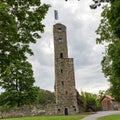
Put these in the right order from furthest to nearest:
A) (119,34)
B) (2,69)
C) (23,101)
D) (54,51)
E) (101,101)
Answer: (101,101) < (54,51) < (23,101) < (2,69) < (119,34)

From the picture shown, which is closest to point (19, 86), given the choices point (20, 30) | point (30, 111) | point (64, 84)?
point (30, 111)

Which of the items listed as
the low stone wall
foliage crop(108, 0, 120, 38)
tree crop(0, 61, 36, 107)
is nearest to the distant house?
the low stone wall

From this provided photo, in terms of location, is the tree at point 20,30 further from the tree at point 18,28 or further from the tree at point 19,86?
the tree at point 19,86

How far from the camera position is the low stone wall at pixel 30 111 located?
185 feet

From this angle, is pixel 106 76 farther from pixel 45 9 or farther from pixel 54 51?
pixel 54 51

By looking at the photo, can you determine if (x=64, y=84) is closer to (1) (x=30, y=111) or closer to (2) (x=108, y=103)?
(1) (x=30, y=111)

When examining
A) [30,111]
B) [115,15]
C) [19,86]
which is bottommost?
[30,111]

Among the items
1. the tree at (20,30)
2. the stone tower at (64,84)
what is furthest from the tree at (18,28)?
the stone tower at (64,84)

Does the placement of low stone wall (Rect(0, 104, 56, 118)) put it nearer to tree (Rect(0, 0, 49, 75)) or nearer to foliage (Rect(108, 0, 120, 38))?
tree (Rect(0, 0, 49, 75))

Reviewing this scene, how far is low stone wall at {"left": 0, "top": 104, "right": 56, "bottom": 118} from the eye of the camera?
185ft

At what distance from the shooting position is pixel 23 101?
54.2 metres

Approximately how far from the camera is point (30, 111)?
59.4 meters

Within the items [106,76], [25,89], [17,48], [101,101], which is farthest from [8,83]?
[101,101]

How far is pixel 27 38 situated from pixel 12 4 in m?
2.57
